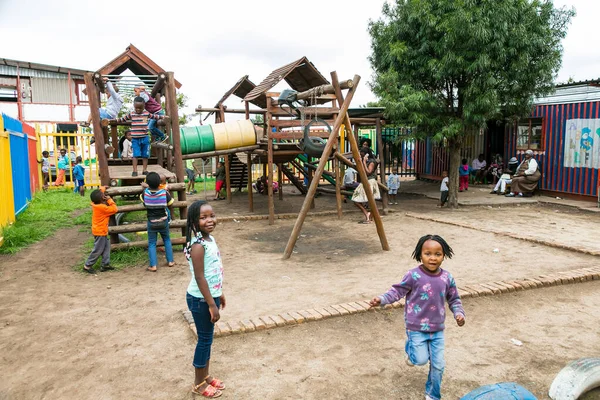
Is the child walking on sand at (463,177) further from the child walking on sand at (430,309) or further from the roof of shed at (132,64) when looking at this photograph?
the child walking on sand at (430,309)

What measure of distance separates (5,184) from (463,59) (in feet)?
33.2

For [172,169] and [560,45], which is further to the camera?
[560,45]

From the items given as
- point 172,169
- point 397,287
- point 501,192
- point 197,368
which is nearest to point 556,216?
point 501,192

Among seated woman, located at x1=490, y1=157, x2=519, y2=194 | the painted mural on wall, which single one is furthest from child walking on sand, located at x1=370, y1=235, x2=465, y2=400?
seated woman, located at x1=490, y1=157, x2=519, y2=194

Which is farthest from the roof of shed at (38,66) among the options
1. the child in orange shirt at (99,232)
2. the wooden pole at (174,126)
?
the child in orange shirt at (99,232)

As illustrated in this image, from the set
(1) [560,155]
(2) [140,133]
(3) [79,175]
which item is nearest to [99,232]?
(2) [140,133]

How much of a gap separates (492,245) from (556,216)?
4664mm

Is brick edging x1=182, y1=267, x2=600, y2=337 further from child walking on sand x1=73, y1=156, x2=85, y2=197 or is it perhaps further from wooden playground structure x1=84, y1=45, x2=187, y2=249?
child walking on sand x1=73, y1=156, x2=85, y2=197

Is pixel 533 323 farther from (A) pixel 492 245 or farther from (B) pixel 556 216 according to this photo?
(B) pixel 556 216

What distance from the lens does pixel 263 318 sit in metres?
4.38

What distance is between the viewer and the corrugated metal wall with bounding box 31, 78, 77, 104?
2494 centimetres

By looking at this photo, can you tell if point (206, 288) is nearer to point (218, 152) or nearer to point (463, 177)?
point (218, 152)

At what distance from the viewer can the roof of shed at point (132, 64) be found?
8289 millimetres

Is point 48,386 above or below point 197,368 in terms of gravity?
below
